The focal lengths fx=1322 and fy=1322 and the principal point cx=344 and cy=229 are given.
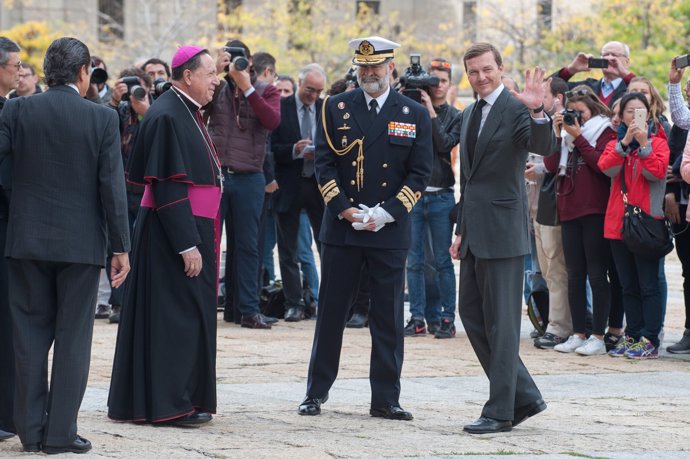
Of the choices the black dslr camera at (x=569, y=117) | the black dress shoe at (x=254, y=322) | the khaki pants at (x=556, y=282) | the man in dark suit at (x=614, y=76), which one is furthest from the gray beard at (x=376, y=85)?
the black dress shoe at (x=254, y=322)

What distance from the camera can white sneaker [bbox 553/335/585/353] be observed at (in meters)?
10.7

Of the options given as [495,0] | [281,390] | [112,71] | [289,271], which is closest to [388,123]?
[281,390]

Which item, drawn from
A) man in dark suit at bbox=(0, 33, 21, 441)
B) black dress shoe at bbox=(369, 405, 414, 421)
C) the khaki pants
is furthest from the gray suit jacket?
the khaki pants

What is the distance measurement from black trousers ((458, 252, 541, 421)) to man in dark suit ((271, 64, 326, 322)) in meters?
4.89

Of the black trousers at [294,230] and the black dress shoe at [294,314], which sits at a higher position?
the black trousers at [294,230]

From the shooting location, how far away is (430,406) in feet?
26.4

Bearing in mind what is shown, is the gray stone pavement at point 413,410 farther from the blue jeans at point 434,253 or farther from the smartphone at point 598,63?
the smartphone at point 598,63

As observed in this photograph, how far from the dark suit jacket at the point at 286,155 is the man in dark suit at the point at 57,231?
5.79 metres

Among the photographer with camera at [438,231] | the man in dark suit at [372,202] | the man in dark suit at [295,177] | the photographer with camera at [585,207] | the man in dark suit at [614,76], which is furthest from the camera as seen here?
the man in dark suit at [295,177]

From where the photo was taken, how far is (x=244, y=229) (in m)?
11.5

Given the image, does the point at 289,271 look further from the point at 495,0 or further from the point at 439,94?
the point at 495,0

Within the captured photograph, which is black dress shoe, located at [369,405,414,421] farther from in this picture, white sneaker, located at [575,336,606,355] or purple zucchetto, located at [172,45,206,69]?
white sneaker, located at [575,336,606,355]

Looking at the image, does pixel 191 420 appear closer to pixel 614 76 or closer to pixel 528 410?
pixel 528 410

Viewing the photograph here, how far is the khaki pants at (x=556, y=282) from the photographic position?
1093cm
